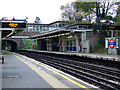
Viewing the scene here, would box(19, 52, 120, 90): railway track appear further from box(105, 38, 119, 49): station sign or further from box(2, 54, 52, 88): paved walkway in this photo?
box(105, 38, 119, 49): station sign

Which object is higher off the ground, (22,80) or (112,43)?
(112,43)

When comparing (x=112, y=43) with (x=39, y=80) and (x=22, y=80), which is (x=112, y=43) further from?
(x=22, y=80)

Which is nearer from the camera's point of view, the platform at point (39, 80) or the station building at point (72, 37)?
the platform at point (39, 80)

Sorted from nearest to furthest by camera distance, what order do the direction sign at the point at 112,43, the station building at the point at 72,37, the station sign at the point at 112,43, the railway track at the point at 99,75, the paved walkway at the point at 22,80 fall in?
the paved walkway at the point at 22,80
the railway track at the point at 99,75
the station sign at the point at 112,43
the direction sign at the point at 112,43
the station building at the point at 72,37

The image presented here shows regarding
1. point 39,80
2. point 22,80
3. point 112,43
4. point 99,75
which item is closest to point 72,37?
point 112,43

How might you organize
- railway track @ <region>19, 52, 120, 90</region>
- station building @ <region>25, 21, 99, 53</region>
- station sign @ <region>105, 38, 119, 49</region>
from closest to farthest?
railway track @ <region>19, 52, 120, 90</region>, station sign @ <region>105, 38, 119, 49</region>, station building @ <region>25, 21, 99, 53</region>

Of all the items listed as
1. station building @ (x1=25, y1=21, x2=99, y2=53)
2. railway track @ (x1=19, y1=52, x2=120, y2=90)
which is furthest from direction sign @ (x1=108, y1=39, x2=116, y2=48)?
railway track @ (x1=19, y1=52, x2=120, y2=90)

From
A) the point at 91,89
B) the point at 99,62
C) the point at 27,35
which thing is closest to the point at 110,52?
the point at 99,62

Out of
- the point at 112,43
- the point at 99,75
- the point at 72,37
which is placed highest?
the point at 72,37

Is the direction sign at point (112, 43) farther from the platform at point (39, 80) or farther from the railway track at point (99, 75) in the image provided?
the platform at point (39, 80)

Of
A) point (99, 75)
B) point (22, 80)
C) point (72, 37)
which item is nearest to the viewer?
point (22, 80)

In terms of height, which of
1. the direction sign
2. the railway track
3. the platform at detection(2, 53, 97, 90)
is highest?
the direction sign

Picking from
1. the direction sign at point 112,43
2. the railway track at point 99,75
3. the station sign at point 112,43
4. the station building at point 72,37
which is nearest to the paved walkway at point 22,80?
the railway track at point 99,75

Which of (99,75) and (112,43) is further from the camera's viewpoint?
(112,43)
